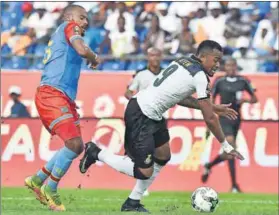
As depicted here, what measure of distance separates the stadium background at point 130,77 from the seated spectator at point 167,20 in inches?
0.9

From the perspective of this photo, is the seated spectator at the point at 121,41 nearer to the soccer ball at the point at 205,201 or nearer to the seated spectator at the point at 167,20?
the seated spectator at the point at 167,20

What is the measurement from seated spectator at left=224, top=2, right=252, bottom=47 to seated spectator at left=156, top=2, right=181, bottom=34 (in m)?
1.17

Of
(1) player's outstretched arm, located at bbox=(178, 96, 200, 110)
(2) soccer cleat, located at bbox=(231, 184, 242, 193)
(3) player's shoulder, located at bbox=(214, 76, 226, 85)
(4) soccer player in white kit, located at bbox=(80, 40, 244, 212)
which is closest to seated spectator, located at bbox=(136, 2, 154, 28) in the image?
(3) player's shoulder, located at bbox=(214, 76, 226, 85)

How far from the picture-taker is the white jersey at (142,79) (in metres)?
17.2

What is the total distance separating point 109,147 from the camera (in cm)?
1847

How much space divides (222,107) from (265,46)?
33.1 ft

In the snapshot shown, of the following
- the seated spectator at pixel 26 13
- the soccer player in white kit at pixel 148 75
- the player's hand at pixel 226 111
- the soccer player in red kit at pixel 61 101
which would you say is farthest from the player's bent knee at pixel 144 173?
the seated spectator at pixel 26 13

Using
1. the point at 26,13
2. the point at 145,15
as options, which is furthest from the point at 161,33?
the point at 26,13

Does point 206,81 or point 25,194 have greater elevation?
point 206,81

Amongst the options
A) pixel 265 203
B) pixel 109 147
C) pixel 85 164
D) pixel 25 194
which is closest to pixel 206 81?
pixel 85 164

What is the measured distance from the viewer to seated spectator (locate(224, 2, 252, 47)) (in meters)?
21.6

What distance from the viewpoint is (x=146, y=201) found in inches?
608

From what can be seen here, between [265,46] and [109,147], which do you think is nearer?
[109,147]

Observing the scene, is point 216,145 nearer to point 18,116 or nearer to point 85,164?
point 18,116
